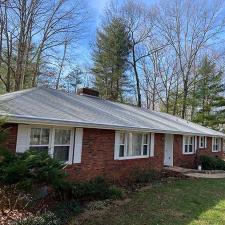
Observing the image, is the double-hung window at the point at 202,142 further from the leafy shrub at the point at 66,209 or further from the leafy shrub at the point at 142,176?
the leafy shrub at the point at 66,209

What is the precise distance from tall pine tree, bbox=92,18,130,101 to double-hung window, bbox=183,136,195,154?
41.6 ft

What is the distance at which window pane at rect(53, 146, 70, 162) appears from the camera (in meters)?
10.5

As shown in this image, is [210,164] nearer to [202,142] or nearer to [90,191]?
[202,142]

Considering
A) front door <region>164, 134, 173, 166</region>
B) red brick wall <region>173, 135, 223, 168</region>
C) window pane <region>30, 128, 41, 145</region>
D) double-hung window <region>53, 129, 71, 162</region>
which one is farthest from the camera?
red brick wall <region>173, 135, 223, 168</region>

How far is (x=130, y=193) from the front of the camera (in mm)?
11492

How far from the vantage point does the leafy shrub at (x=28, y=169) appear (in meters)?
6.61

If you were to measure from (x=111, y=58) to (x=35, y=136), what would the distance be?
2282 cm

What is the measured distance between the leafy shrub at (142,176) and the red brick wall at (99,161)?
0.26m

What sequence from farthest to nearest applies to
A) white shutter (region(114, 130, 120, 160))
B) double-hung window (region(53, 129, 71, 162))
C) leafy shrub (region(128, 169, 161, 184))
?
leafy shrub (region(128, 169, 161, 184)) → white shutter (region(114, 130, 120, 160)) → double-hung window (region(53, 129, 71, 162))

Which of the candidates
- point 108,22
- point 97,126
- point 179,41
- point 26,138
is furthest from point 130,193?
point 179,41

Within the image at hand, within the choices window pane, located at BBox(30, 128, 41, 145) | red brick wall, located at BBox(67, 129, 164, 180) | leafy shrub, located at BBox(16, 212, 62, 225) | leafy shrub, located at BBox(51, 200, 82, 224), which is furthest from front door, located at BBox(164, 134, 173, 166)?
leafy shrub, located at BBox(16, 212, 62, 225)

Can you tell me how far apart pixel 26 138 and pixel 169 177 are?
29.9 feet

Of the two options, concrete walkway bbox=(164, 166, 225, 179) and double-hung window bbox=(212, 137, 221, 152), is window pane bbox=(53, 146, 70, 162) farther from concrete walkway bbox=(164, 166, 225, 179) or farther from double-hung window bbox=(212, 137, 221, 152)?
double-hung window bbox=(212, 137, 221, 152)

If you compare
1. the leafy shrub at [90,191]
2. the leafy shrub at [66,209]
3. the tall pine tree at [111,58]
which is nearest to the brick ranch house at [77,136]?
the leafy shrub at [90,191]
